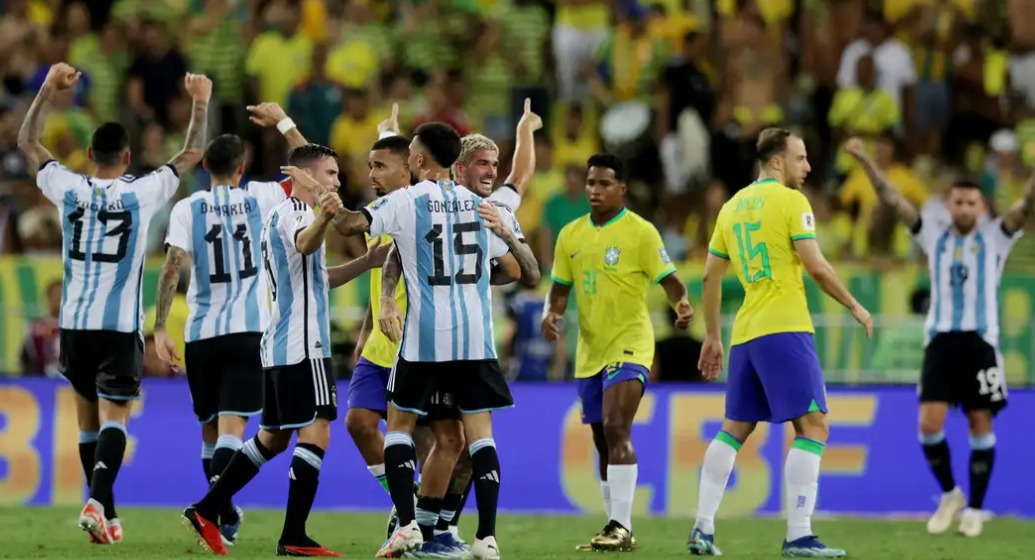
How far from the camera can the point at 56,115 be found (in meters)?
22.0

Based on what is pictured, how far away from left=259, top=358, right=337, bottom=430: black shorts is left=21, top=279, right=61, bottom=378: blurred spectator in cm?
729

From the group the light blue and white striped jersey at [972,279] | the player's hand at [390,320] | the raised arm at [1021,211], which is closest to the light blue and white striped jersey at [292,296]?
the player's hand at [390,320]

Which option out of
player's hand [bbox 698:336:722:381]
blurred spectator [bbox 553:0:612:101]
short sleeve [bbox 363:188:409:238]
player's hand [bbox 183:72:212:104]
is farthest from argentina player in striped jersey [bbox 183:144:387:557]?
blurred spectator [bbox 553:0:612:101]

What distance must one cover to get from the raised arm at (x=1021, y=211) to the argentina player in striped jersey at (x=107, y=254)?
246 inches

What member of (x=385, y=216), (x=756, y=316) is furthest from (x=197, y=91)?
(x=756, y=316)

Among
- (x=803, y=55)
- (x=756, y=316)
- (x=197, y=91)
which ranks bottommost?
(x=756, y=316)

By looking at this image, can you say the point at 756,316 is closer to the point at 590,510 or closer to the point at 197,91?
the point at 197,91

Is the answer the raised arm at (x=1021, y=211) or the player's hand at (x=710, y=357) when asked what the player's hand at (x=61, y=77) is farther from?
the raised arm at (x=1021, y=211)

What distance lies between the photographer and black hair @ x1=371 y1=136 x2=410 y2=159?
11.6 m

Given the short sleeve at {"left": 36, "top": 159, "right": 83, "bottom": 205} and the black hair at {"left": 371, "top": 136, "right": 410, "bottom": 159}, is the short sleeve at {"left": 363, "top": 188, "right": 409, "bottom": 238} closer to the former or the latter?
the black hair at {"left": 371, "top": 136, "right": 410, "bottom": 159}

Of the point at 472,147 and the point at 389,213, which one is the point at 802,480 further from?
the point at 389,213

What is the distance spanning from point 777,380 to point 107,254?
14.8ft

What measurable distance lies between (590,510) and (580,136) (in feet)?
20.5

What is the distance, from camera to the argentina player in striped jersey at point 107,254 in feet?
40.9
